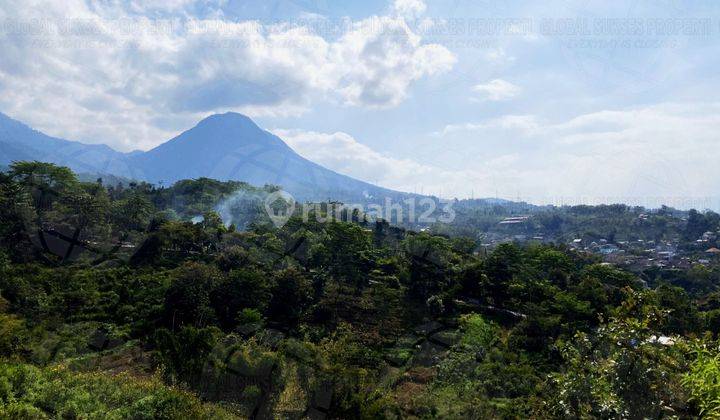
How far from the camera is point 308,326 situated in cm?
1606

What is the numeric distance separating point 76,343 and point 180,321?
2939 millimetres

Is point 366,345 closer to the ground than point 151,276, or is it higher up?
closer to the ground

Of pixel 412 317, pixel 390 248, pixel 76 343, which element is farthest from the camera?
pixel 390 248

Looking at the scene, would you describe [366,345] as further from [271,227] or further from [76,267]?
[271,227]

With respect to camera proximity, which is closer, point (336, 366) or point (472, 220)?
point (336, 366)

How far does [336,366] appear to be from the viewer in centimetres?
980

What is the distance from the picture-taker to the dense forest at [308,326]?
245 inches

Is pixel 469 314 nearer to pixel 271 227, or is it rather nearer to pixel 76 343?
pixel 76 343

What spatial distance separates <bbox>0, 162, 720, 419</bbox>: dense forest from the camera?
245 inches

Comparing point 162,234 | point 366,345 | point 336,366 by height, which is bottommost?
point 366,345

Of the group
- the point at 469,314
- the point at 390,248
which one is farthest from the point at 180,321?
the point at 390,248

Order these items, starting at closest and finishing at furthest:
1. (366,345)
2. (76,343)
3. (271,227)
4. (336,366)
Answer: (336,366)
(76,343)
(366,345)
(271,227)

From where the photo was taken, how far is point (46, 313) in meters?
15.5

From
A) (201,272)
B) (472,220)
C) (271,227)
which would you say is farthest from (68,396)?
(472,220)
